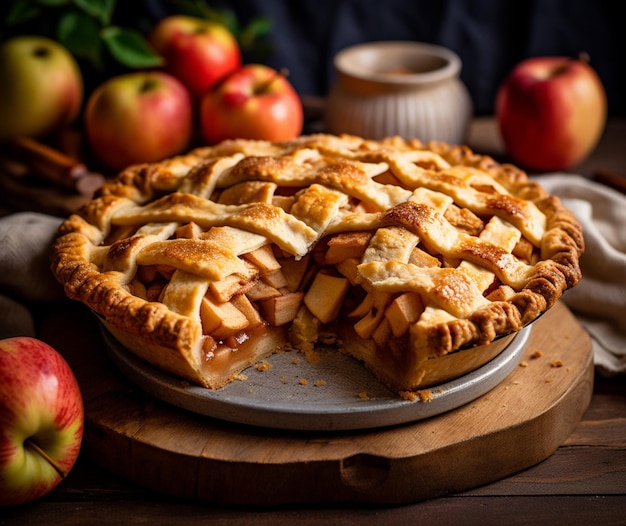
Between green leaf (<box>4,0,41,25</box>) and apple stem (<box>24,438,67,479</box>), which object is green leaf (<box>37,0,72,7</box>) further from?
apple stem (<box>24,438,67,479</box>)

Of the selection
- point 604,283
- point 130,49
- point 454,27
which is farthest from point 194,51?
point 604,283

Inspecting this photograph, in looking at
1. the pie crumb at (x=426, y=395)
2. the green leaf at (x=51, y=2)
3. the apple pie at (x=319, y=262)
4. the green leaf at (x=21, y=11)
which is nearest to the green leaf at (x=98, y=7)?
the green leaf at (x=51, y=2)

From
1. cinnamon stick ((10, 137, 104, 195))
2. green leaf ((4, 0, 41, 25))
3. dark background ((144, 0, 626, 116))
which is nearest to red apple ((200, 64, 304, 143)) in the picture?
cinnamon stick ((10, 137, 104, 195))

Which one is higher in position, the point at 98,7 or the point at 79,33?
the point at 98,7

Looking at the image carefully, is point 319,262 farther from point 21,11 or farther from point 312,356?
point 21,11

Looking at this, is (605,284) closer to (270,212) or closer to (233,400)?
(270,212)

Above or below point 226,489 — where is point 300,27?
above

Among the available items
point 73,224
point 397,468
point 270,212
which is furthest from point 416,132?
point 397,468
